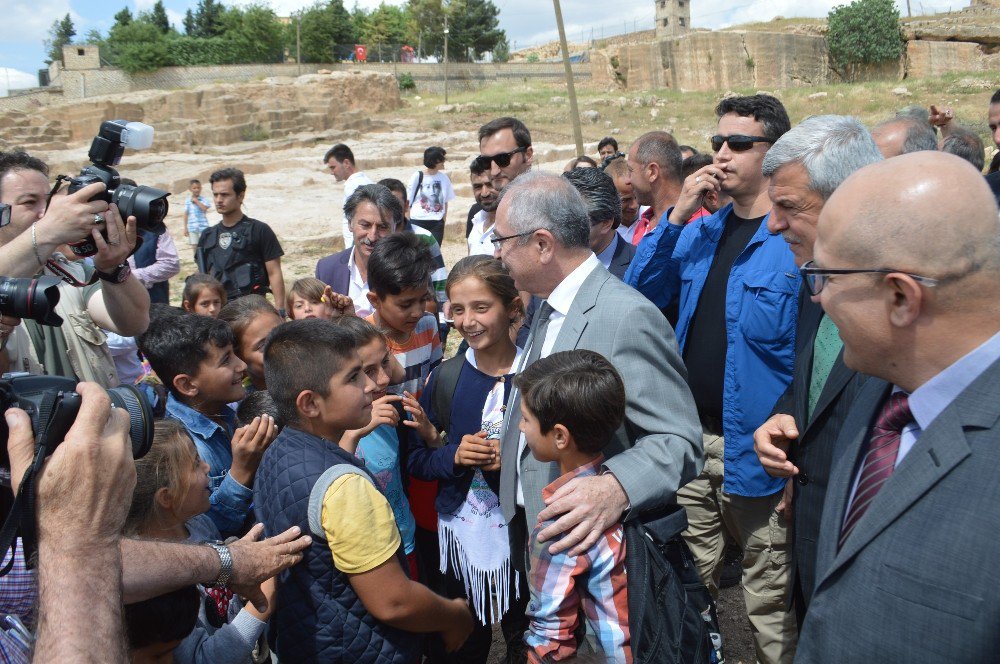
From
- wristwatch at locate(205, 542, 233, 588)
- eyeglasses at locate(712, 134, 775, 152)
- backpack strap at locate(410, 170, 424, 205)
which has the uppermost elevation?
backpack strap at locate(410, 170, 424, 205)

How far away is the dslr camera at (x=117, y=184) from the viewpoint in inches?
114

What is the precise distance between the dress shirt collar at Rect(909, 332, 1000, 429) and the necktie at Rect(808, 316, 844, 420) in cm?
91

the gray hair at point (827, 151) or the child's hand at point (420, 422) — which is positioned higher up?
the gray hair at point (827, 151)

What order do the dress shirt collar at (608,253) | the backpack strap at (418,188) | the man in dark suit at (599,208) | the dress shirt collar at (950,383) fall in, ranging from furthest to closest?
the backpack strap at (418,188) → the dress shirt collar at (608,253) → the man in dark suit at (599,208) → the dress shirt collar at (950,383)

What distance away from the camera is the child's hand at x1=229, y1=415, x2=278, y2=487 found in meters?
2.66

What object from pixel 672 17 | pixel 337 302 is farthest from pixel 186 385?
pixel 672 17

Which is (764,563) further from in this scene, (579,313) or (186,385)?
(186,385)

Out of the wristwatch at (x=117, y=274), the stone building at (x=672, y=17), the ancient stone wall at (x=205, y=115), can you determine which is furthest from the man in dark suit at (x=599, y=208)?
the stone building at (x=672, y=17)

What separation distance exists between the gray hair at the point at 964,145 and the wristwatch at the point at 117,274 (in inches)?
199

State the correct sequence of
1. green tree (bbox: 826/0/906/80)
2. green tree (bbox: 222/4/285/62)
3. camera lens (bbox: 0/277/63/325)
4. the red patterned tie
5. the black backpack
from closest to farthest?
the red patterned tie
camera lens (bbox: 0/277/63/325)
the black backpack
green tree (bbox: 826/0/906/80)
green tree (bbox: 222/4/285/62)

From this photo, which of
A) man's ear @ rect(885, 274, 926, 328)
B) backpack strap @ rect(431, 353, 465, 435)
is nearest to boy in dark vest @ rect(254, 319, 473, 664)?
backpack strap @ rect(431, 353, 465, 435)

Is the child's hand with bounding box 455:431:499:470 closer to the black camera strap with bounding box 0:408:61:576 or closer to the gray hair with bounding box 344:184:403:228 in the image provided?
the black camera strap with bounding box 0:408:61:576

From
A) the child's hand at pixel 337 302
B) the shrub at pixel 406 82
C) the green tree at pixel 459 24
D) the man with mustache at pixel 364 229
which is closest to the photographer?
the child's hand at pixel 337 302

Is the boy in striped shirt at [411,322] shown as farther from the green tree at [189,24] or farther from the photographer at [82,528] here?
the green tree at [189,24]
